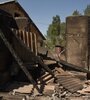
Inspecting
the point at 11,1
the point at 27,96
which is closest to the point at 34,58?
the point at 27,96

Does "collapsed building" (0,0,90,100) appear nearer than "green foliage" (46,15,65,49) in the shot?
Yes

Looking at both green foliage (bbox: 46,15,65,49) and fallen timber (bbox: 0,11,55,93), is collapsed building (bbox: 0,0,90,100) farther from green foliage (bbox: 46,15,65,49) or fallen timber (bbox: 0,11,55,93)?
green foliage (bbox: 46,15,65,49)

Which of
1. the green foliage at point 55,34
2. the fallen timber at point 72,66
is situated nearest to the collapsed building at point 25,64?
the fallen timber at point 72,66

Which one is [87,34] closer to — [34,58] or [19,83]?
[34,58]

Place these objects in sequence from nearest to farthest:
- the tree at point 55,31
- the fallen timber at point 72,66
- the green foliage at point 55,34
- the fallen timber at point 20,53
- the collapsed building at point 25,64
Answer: the fallen timber at point 20,53 → the collapsed building at point 25,64 → the fallen timber at point 72,66 → the green foliage at point 55,34 → the tree at point 55,31

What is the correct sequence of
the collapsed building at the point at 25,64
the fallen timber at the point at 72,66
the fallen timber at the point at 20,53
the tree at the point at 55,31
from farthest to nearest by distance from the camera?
1. the tree at the point at 55,31
2. the fallen timber at the point at 72,66
3. the collapsed building at the point at 25,64
4. the fallen timber at the point at 20,53

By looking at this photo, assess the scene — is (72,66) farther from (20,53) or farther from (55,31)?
(55,31)

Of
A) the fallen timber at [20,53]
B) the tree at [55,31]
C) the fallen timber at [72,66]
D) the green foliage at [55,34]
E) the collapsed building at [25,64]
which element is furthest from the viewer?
the tree at [55,31]

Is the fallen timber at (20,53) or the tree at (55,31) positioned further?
the tree at (55,31)

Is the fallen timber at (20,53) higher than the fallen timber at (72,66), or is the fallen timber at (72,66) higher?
the fallen timber at (20,53)

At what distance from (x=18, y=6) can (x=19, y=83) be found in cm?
720

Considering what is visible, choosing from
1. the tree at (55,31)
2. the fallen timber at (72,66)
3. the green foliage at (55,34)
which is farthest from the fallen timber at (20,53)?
the tree at (55,31)

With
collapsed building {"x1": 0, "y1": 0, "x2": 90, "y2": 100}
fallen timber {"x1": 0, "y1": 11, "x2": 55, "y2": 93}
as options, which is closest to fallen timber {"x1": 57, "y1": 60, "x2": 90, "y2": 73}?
collapsed building {"x1": 0, "y1": 0, "x2": 90, "y2": 100}

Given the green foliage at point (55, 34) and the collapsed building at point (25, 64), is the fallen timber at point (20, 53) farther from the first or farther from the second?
the green foliage at point (55, 34)
